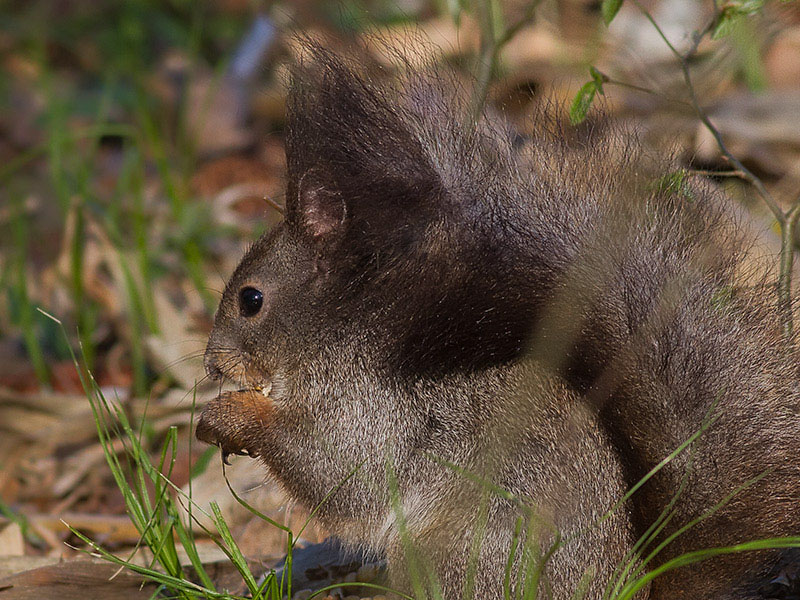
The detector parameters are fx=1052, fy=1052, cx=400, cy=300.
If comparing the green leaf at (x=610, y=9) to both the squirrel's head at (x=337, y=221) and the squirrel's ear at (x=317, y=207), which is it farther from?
the squirrel's ear at (x=317, y=207)

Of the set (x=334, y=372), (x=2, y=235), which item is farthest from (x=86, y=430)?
(x=2, y=235)

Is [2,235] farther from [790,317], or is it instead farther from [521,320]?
[790,317]

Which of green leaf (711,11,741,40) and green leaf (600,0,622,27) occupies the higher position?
green leaf (711,11,741,40)

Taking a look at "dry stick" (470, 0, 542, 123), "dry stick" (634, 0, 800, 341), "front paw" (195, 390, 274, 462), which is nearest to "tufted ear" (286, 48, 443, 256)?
"dry stick" (470, 0, 542, 123)

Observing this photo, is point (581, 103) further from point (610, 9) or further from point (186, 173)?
point (186, 173)

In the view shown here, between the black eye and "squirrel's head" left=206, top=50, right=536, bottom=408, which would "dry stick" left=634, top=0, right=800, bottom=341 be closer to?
"squirrel's head" left=206, top=50, right=536, bottom=408

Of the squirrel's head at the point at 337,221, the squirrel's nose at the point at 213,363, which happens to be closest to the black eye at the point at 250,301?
the squirrel's head at the point at 337,221
